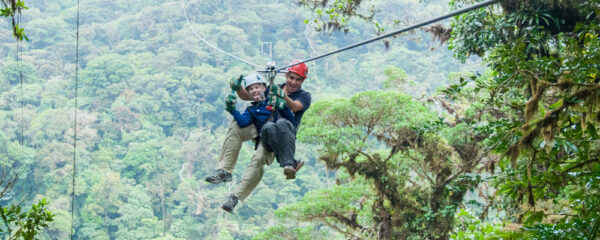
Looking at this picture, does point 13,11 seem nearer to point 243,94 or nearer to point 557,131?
point 243,94

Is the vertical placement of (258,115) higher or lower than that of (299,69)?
lower

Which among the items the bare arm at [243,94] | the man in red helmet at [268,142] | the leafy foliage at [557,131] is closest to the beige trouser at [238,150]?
the man in red helmet at [268,142]

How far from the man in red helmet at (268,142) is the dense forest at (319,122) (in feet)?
2.80

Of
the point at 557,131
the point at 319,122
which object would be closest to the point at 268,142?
the point at 557,131

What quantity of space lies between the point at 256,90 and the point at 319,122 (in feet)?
13.0

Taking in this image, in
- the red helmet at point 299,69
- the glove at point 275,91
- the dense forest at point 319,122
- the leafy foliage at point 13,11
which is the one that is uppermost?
the leafy foliage at point 13,11

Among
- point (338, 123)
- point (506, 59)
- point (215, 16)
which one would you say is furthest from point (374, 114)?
point (215, 16)

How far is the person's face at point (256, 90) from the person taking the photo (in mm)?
3236

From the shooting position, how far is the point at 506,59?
2402mm

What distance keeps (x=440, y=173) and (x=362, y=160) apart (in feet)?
3.04

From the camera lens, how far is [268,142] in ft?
10.2

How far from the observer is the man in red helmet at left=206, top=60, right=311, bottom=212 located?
122 inches

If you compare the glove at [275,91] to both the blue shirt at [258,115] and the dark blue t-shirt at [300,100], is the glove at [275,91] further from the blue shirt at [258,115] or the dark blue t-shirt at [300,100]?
the dark blue t-shirt at [300,100]

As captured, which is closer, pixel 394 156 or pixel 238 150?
pixel 238 150
